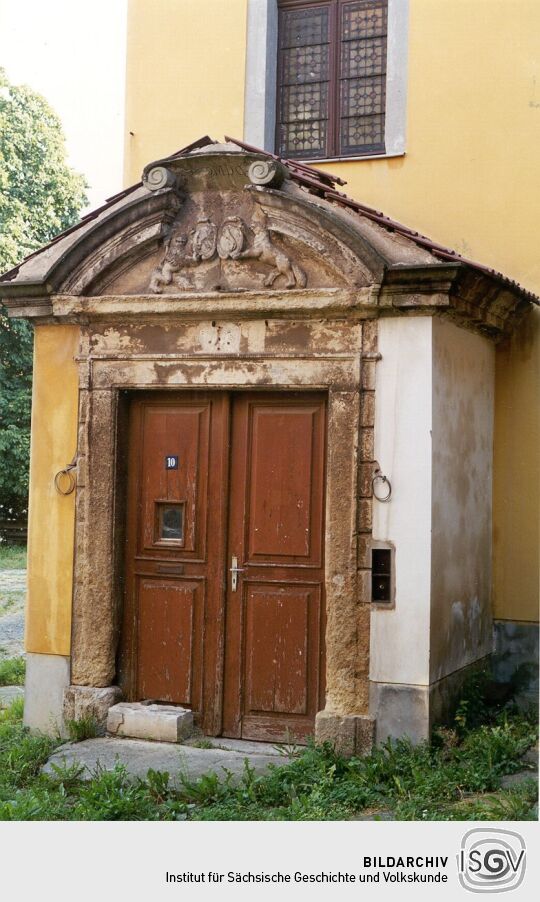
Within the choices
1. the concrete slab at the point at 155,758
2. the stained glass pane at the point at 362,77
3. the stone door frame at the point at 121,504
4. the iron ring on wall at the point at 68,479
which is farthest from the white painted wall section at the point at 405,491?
the stained glass pane at the point at 362,77

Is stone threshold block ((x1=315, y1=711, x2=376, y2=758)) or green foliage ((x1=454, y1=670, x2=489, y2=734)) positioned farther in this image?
green foliage ((x1=454, y1=670, x2=489, y2=734))

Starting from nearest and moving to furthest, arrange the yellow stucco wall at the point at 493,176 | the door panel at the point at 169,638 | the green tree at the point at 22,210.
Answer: the door panel at the point at 169,638 < the yellow stucco wall at the point at 493,176 < the green tree at the point at 22,210

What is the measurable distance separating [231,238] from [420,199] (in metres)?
2.01

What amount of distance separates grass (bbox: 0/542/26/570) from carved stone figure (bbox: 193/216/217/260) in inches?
515

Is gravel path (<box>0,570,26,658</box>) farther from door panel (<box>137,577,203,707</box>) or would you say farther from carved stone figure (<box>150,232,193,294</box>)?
carved stone figure (<box>150,232,193,294</box>)

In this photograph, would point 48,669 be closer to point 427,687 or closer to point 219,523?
point 219,523

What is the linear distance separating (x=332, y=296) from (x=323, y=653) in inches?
95.2

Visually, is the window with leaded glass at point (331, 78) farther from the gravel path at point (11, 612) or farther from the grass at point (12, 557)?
the grass at point (12, 557)

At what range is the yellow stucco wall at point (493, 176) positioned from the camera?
25.4 feet

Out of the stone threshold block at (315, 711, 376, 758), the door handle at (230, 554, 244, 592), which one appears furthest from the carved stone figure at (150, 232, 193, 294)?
the stone threshold block at (315, 711, 376, 758)

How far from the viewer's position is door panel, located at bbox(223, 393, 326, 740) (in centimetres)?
683
